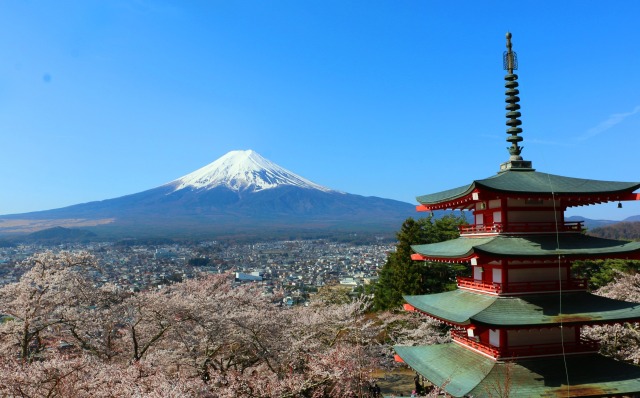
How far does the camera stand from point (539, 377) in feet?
33.4

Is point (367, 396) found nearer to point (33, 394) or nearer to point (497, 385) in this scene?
point (497, 385)

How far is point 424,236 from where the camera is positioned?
108 feet

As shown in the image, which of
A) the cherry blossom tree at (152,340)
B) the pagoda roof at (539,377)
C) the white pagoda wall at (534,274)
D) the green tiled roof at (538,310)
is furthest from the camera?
the cherry blossom tree at (152,340)

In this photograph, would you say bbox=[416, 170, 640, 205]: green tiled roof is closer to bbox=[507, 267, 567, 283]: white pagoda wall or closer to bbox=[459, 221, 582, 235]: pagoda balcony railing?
bbox=[459, 221, 582, 235]: pagoda balcony railing

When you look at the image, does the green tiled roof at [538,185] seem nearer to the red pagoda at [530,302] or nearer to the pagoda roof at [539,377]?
the red pagoda at [530,302]

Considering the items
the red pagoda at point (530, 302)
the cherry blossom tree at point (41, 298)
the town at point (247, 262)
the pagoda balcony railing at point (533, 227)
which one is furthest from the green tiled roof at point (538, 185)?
the town at point (247, 262)

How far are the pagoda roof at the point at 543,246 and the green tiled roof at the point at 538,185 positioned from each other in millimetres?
1156

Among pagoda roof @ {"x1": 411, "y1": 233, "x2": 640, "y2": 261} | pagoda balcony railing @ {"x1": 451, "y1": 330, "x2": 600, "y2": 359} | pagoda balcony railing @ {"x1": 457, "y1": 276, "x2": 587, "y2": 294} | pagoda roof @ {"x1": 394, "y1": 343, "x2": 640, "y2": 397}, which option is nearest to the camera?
pagoda roof @ {"x1": 394, "y1": 343, "x2": 640, "y2": 397}

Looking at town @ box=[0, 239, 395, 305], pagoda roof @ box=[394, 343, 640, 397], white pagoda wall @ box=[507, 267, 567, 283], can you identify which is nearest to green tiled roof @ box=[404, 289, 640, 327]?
white pagoda wall @ box=[507, 267, 567, 283]

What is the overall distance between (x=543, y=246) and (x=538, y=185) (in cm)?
148

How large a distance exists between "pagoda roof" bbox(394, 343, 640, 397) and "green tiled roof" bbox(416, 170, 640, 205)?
3839 mm

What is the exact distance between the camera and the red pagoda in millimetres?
10109

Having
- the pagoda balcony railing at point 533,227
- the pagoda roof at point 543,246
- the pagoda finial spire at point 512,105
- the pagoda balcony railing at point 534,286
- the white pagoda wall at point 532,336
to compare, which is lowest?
the white pagoda wall at point 532,336

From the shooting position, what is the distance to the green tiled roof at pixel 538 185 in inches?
424
